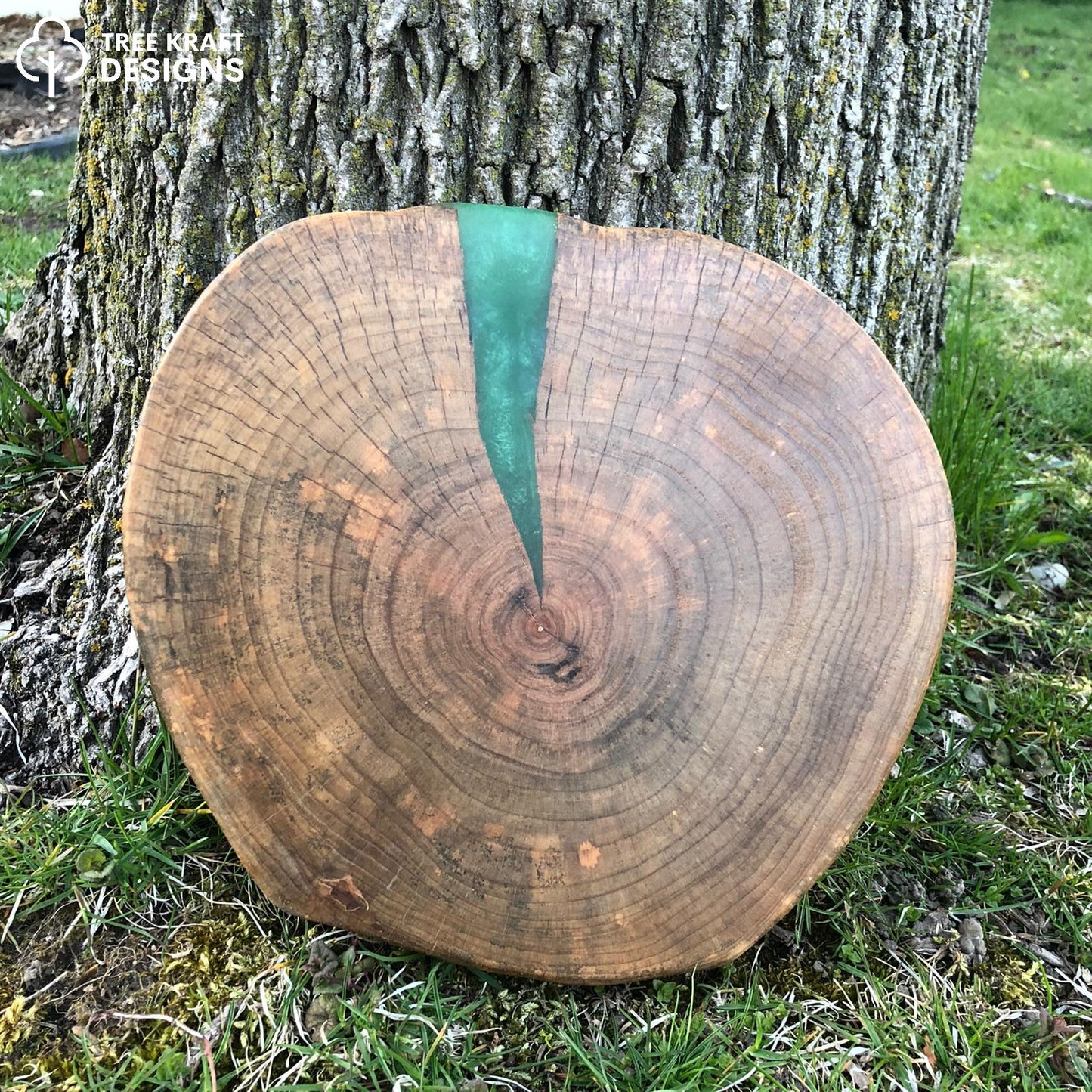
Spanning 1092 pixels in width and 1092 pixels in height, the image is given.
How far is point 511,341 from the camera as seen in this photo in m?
1.39

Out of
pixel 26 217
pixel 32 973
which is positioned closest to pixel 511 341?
pixel 32 973

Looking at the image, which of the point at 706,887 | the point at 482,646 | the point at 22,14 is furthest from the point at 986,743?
the point at 22,14

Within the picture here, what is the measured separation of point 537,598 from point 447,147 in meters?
0.83

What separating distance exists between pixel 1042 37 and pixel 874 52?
12.9 metres

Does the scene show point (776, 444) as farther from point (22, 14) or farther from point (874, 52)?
point (22, 14)

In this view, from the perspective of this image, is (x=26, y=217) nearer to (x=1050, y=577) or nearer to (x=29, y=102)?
(x=29, y=102)

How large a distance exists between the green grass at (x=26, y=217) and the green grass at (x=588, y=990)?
59.8 inches

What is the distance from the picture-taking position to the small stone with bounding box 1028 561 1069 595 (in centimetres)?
258

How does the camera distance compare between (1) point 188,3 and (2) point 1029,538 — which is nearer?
(1) point 188,3

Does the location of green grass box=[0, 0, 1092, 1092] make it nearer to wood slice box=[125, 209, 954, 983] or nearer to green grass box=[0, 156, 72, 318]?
wood slice box=[125, 209, 954, 983]

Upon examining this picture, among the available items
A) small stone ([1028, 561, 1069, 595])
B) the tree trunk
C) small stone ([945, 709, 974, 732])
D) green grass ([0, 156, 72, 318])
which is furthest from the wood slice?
green grass ([0, 156, 72, 318])

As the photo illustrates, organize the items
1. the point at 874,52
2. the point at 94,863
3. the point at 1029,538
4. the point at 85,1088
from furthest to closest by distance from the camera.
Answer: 1. the point at 1029,538
2. the point at 874,52
3. the point at 94,863
4. the point at 85,1088

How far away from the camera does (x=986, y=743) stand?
6.82ft

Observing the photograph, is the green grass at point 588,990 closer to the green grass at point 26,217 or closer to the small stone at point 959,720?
the small stone at point 959,720
